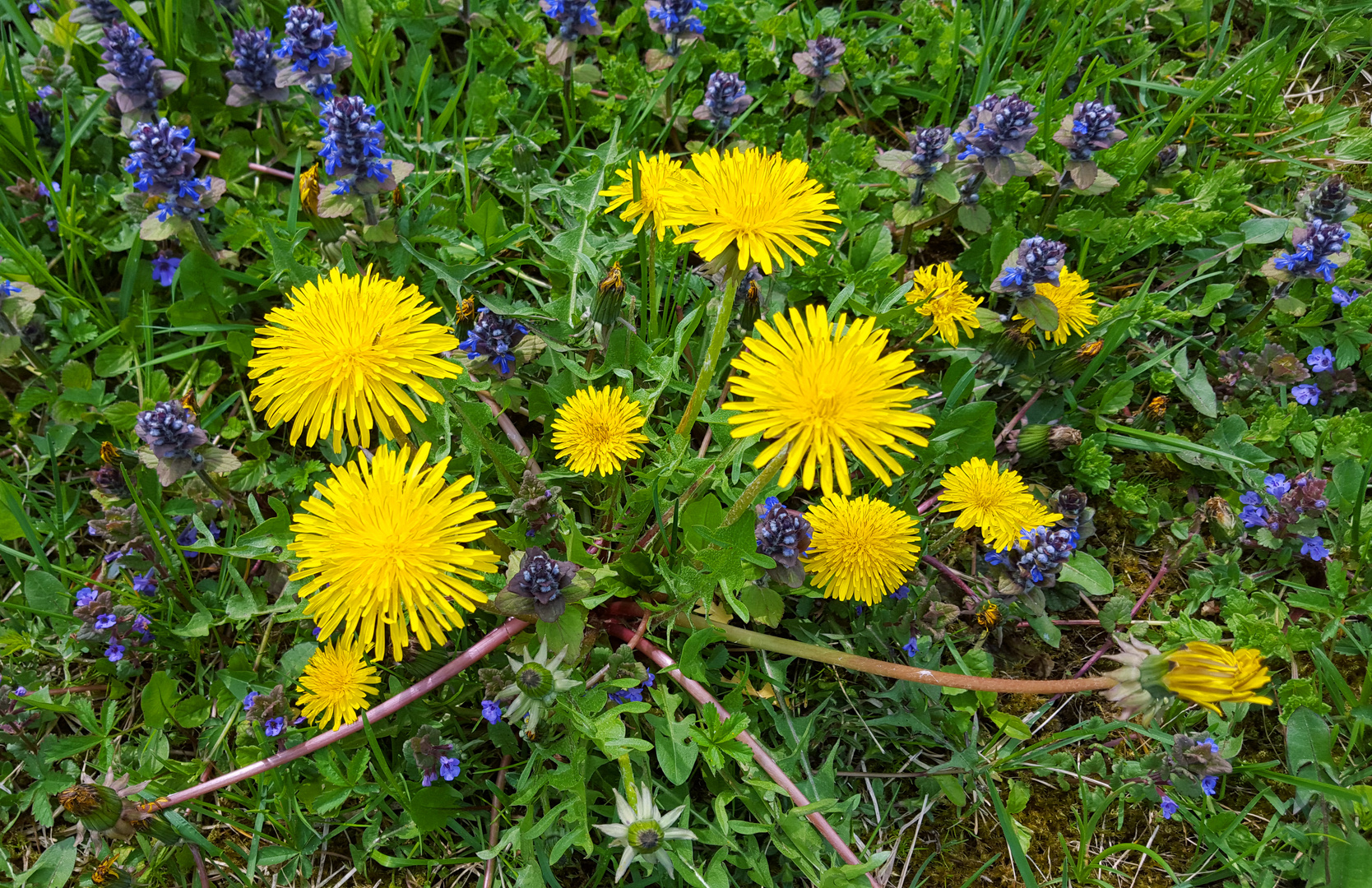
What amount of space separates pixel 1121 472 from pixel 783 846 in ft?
5.62

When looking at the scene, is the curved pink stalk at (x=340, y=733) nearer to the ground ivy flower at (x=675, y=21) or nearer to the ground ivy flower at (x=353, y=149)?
the ground ivy flower at (x=353, y=149)

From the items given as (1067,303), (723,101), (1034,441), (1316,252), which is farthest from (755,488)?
(1316,252)

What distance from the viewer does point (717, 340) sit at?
2.13 metres

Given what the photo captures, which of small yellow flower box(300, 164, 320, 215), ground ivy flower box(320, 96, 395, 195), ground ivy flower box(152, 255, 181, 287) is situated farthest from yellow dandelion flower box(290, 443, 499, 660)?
ground ivy flower box(152, 255, 181, 287)

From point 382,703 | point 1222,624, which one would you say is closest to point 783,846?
point 382,703

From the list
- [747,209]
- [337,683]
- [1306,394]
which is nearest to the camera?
[747,209]

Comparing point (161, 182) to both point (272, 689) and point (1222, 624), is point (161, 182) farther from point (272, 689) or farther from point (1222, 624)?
point (1222, 624)

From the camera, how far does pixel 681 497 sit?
8.13 ft

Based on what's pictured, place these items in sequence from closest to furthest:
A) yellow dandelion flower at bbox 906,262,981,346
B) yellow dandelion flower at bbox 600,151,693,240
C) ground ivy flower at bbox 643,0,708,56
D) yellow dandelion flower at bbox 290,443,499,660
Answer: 1. yellow dandelion flower at bbox 290,443,499,660
2. yellow dandelion flower at bbox 600,151,693,240
3. yellow dandelion flower at bbox 906,262,981,346
4. ground ivy flower at bbox 643,0,708,56

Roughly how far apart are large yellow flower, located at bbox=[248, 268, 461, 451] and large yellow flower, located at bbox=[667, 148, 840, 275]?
620 mm

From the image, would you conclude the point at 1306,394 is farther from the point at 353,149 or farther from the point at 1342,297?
the point at 353,149

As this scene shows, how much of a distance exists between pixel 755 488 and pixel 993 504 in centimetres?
88

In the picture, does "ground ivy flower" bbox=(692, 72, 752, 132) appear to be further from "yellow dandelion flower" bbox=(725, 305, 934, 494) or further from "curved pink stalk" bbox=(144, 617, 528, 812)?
"curved pink stalk" bbox=(144, 617, 528, 812)

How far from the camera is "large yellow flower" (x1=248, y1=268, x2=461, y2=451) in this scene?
74.7 inches
